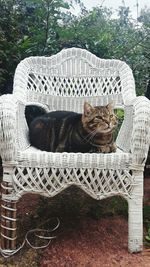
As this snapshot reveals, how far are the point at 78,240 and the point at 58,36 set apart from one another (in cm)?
181

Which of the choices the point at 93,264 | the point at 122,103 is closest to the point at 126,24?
the point at 122,103

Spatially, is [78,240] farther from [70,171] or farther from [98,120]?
[98,120]

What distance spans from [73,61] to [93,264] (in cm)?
152

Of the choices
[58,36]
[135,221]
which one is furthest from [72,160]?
[58,36]

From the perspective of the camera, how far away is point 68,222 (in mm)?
2281

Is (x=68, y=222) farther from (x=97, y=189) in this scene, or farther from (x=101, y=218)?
(x=97, y=189)

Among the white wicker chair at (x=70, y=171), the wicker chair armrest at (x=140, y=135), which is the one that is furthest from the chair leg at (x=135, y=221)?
the wicker chair armrest at (x=140, y=135)

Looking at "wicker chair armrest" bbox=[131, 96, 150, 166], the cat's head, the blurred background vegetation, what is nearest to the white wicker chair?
"wicker chair armrest" bbox=[131, 96, 150, 166]

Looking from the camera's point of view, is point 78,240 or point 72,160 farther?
point 78,240

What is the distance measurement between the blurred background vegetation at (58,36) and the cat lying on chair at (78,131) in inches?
30.5

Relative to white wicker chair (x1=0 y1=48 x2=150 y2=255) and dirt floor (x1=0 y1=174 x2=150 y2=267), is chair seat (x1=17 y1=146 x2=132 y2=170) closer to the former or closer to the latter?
white wicker chair (x1=0 y1=48 x2=150 y2=255)

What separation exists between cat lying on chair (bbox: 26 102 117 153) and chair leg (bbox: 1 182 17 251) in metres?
0.41

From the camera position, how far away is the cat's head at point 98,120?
2.02 metres

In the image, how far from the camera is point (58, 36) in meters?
3.22
